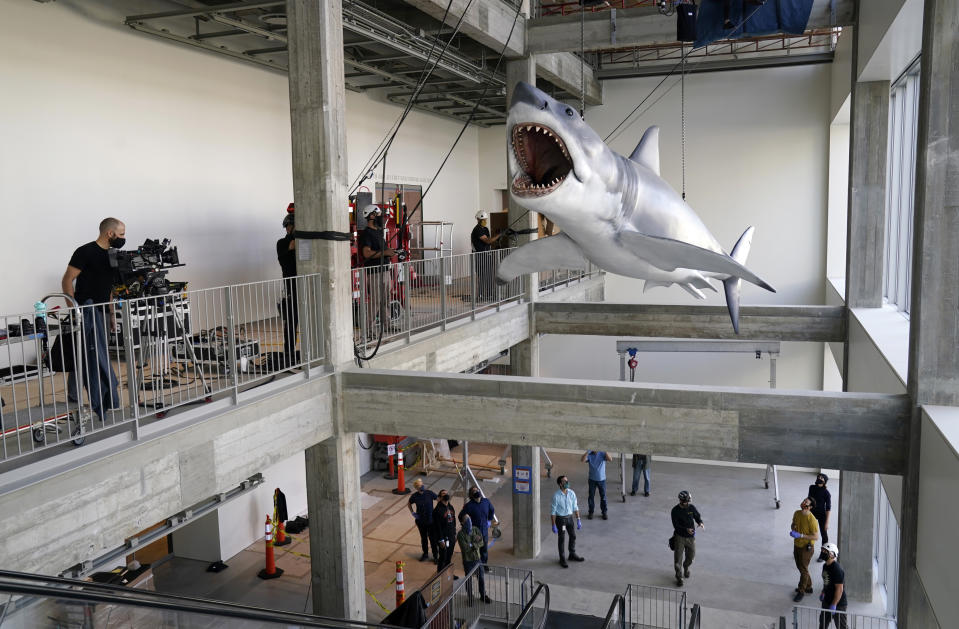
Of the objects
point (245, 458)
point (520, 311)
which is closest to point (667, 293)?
point (520, 311)

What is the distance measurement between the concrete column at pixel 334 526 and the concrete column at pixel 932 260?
6.49m

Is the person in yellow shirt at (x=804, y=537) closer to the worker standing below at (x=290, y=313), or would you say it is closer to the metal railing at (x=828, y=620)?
the metal railing at (x=828, y=620)

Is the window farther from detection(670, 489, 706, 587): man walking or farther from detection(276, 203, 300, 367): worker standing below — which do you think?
detection(276, 203, 300, 367): worker standing below

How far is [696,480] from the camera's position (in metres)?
21.1

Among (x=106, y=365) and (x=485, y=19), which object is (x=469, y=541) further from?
(x=485, y=19)

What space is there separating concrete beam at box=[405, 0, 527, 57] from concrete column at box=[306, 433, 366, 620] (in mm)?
6932

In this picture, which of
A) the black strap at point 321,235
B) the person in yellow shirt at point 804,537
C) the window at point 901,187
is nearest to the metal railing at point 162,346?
the black strap at point 321,235

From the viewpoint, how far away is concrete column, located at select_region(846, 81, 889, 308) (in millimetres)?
13258

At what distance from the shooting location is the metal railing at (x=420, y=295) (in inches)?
416

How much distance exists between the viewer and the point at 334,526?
9.73 metres

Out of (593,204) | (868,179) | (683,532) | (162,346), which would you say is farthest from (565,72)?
(593,204)

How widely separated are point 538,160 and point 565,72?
15.9m

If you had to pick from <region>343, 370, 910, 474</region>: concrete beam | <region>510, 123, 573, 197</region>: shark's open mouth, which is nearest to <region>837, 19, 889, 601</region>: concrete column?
<region>343, 370, 910, 474</region>: concrete beam

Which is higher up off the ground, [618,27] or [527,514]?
[618,27]
